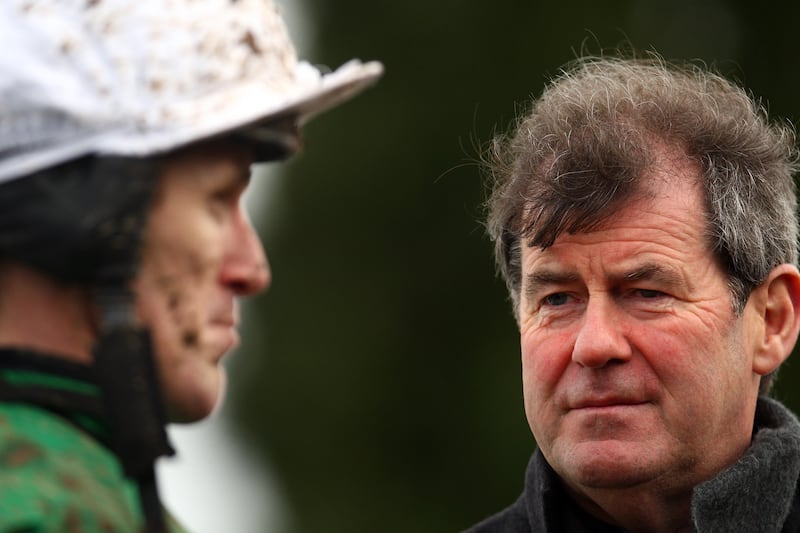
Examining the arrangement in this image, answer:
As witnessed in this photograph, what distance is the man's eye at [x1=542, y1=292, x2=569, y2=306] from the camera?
3980 millimetres

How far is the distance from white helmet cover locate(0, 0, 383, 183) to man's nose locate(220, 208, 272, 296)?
21 cm

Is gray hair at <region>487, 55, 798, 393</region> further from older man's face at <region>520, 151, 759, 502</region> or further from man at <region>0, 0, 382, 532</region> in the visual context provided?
man at <region>0, 0, 382, 532</region>

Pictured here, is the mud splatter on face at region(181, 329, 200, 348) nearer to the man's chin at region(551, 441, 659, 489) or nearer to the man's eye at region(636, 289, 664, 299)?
the man's chin at region(551, 441, 659, 489)

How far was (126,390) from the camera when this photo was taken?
2.24 meters

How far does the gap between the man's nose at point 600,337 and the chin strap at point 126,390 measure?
5.80ft

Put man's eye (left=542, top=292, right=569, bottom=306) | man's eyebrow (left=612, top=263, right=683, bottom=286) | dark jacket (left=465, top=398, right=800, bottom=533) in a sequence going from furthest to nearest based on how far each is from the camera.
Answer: man's eye (left=542, top=292, right=569, bottom=306)
man's eyebrow (left=612, top=263, right=683, bottom=286)
dark jacket (left=465, top=398, right=800, bottom=533)

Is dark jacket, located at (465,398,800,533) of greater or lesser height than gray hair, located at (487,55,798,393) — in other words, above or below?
below

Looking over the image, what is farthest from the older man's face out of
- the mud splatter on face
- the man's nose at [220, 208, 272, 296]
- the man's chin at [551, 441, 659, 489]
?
the mud splatter on face

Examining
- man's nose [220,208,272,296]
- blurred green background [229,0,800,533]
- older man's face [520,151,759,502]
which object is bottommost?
blurred green background [229,0,800,533]

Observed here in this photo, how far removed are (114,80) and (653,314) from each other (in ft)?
6.72

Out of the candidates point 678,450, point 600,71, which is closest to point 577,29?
point 600,71

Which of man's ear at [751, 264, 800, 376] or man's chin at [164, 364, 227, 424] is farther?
man's ear at [751, 264, 800, 376]

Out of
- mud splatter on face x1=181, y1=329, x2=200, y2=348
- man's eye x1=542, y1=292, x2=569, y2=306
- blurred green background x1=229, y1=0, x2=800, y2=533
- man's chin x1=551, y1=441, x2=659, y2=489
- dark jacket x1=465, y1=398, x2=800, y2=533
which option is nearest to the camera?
mud splatter on face x1=181, y1=329, x2=200, y2=348

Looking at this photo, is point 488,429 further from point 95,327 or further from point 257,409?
point 95,327
